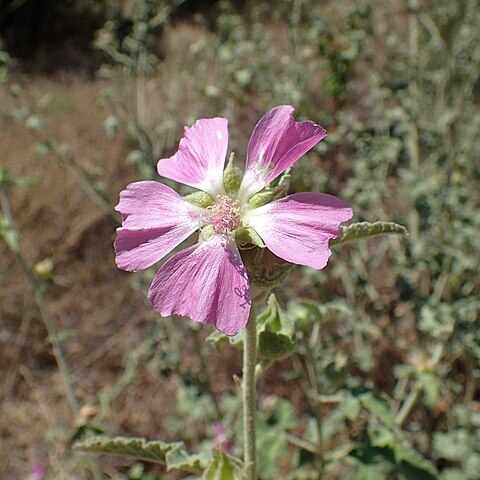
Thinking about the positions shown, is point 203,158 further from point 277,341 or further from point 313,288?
point 313,288

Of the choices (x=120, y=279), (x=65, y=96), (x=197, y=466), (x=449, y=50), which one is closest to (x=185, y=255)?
(x=197, y=466)

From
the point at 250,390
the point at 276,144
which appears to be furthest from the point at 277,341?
the point at 276,144

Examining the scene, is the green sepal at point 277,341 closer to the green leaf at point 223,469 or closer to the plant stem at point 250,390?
the plant stem at point 250,390

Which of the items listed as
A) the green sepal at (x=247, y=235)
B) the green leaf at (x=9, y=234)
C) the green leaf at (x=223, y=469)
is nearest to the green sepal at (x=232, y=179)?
the green sepal at (x=247, y=235)

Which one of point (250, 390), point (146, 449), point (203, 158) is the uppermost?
point (203, 158)

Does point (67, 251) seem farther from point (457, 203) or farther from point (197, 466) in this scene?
point (197, 466)

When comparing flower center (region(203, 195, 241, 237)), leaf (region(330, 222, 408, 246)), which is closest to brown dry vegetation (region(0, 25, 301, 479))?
flower center (region(203, 195, 241, 237))
